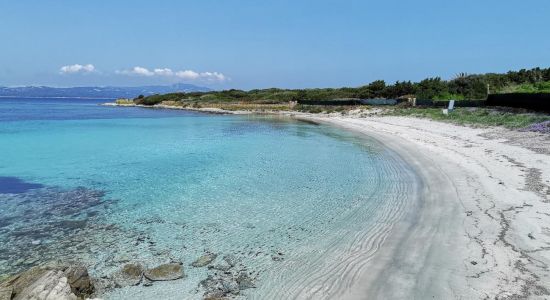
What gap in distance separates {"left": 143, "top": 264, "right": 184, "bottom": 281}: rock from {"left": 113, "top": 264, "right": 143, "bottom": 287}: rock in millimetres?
123

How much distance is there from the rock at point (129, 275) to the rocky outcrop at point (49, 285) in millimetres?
484

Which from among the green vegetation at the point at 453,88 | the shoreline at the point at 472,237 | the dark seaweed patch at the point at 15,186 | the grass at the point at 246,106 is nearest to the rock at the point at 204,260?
the shoreline at the point at 472,237

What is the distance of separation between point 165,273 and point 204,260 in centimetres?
79

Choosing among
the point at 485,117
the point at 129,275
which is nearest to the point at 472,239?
the point at 129,275

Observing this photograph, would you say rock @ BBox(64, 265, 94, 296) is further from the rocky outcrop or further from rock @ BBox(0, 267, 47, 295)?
rock @ BBox(0, 267, 47, 295)

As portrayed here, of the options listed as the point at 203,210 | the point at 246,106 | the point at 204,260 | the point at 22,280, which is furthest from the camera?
the point at 246,106

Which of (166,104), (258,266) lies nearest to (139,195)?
(258,266)

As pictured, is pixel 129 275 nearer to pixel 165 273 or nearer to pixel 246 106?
pixel 165 273

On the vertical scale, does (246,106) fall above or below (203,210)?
above

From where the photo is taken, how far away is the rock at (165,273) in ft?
21.0

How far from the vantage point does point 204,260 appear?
23.4 ft

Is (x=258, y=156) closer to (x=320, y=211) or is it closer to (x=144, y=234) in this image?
(x=320, y=211)

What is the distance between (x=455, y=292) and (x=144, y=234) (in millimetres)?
5866

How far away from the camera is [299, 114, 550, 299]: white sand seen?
225 inches
